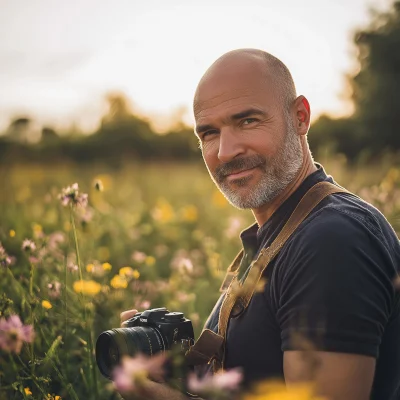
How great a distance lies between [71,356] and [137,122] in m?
27.1

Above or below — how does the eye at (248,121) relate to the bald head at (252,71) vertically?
below

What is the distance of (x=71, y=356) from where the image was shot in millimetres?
2418

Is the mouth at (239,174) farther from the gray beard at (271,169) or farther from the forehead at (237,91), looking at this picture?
the forehead at (237,91)

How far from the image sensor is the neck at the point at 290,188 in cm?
202

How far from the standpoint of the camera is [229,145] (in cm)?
202

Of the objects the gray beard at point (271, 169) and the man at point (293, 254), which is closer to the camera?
the man at point (293, 254)

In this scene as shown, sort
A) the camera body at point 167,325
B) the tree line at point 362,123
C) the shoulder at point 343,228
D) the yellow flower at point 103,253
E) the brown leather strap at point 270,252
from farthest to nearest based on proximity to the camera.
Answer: the tree line at point 362,123 < the yellow flower at point 103,253 < the camera body at point 167,325 < the brown leather strap at point 270,252 < the shoulder at point 343,228

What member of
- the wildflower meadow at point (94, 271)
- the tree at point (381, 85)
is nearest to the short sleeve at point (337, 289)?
the wildflower meadow at point (94, 271)

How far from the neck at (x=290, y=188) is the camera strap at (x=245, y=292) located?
0.77 ft

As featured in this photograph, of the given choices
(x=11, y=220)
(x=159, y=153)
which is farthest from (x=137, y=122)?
(x=11, y=220)

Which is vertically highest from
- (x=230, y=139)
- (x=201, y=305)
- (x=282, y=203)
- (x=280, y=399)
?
(x=230, y=139)

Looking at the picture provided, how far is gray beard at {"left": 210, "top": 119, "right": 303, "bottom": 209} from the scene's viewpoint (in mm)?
1972

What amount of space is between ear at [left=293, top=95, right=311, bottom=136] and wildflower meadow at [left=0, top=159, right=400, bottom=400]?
849 millimetres

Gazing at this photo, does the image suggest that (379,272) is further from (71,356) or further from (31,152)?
(31,152)
